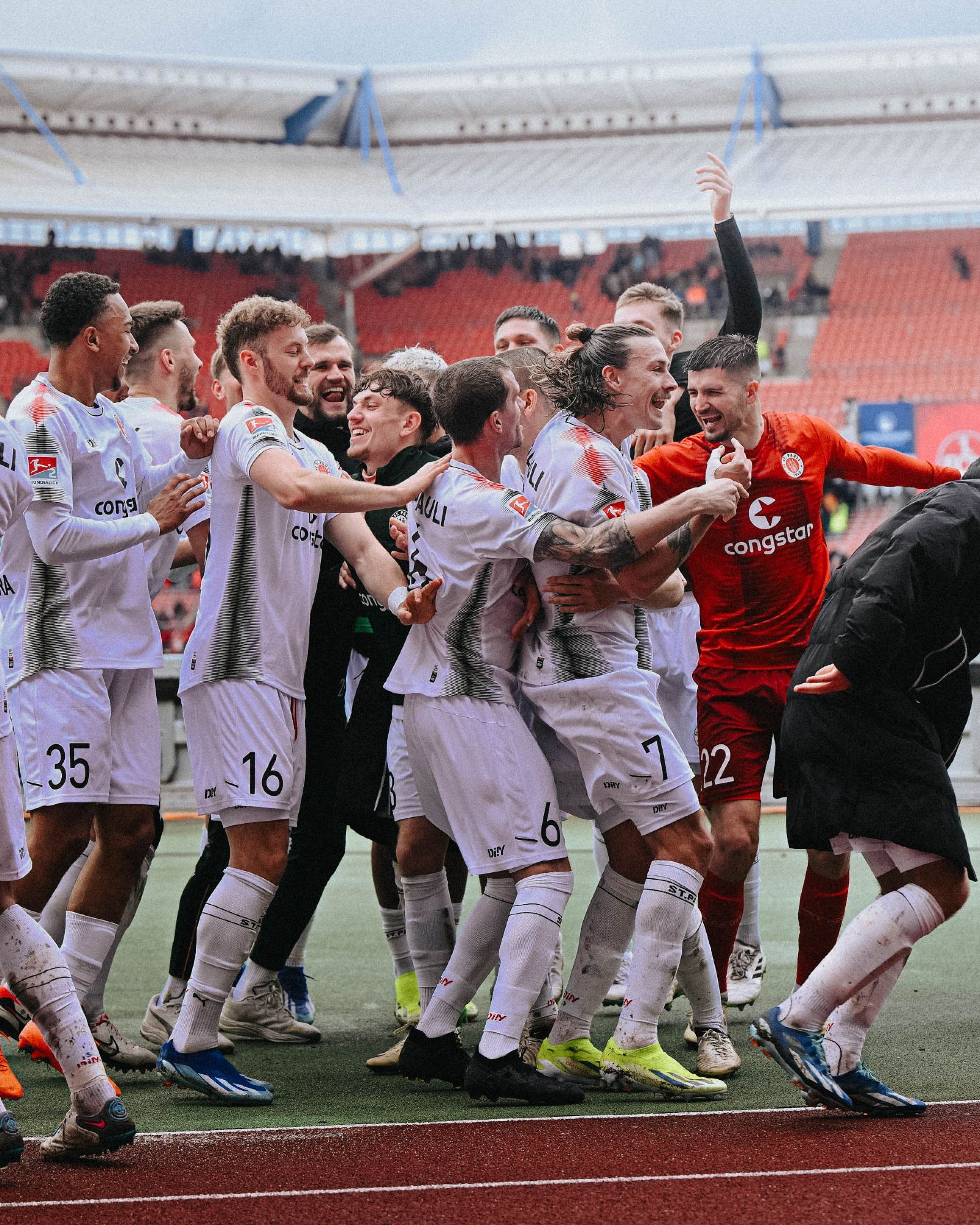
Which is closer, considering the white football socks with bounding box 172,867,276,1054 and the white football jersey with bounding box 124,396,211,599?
the white football socks with bounding box 172,867,276,1054

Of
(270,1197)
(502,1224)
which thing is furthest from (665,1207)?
(270,1197)

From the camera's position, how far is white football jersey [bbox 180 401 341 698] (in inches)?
170

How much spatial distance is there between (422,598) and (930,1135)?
1.88m

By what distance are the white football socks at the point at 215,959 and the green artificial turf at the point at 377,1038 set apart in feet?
0.72

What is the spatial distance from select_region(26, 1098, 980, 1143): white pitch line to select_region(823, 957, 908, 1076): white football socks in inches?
6.3

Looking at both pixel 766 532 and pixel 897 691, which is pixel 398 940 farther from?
pixel 897 691

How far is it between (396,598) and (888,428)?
799 inches

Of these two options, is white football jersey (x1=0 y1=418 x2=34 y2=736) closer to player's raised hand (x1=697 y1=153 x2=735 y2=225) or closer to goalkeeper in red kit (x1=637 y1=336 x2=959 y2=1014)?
goalkeeper in red kit (x1=637 y1=336 x2=959 y2=1014)

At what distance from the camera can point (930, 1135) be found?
3.59 meters

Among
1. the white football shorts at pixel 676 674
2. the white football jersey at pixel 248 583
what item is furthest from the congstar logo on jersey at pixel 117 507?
the white football shorts at pixel 676 674

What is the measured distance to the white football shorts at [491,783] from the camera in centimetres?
411

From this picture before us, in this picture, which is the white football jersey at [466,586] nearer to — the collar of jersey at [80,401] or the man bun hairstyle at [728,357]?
the man bun hairstyle at [728,357]

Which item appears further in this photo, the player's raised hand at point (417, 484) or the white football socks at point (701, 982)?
the white football socks at point (701, 982)

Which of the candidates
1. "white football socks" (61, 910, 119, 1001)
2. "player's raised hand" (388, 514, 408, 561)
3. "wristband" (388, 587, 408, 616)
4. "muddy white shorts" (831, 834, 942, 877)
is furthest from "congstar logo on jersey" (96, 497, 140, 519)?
"muddy white shorts" (831, 834, 942, 877)
